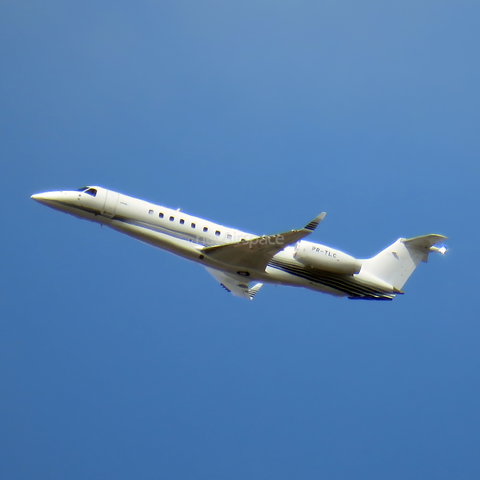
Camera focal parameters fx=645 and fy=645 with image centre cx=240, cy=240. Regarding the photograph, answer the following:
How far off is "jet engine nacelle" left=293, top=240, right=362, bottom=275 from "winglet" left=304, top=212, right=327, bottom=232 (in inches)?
69.2

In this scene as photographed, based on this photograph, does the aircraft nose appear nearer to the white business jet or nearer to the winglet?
the white business jet

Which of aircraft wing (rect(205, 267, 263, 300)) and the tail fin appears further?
aircraft wing (rect(205, 267, 263, 300))

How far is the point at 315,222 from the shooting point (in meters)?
15.9

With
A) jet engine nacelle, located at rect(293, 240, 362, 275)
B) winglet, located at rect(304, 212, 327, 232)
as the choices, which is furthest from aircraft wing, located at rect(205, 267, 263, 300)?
winglet, located at rect(304, 212, 327, 232)

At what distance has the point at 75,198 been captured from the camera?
18250 millimetres

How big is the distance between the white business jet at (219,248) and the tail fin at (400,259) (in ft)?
1.34

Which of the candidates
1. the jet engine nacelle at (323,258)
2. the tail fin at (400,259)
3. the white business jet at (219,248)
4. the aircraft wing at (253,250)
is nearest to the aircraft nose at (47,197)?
the white business jet at (219,248)

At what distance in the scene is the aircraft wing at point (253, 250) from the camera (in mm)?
16797

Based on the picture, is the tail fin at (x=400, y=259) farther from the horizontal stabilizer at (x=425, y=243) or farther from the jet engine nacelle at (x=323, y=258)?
the jet engine nacelle at (x=323, y=258)

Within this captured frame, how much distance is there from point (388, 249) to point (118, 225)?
26.6ft

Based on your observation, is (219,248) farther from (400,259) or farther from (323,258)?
(400,259)

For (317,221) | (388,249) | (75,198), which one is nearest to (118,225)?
(75,198)

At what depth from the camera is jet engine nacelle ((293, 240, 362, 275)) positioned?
17.6 m

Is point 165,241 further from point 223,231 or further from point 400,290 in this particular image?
point 400,290
